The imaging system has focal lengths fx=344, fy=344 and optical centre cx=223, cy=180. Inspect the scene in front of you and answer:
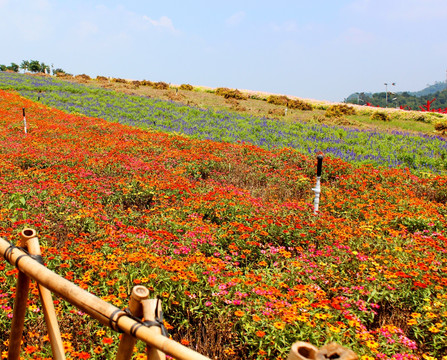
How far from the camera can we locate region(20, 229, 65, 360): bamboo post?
7.30 feet

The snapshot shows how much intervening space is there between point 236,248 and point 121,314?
3712mm

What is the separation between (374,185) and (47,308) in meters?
8.18

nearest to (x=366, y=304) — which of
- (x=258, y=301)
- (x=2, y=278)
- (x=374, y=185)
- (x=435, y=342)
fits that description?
(x=435, y=342)

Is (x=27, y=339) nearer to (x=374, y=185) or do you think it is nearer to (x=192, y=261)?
(x=192, y=261)

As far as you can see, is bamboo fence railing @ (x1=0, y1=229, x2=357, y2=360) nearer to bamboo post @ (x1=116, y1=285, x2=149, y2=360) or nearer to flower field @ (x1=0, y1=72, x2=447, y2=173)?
bamboo post @ (x1=116, y1=285, x2=149, y2=360)

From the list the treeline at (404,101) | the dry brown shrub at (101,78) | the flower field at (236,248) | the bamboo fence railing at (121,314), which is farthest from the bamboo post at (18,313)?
the treeline at (404,101)

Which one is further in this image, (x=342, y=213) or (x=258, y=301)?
(x=342, y=213)

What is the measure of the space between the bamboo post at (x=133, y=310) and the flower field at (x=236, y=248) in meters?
1.20

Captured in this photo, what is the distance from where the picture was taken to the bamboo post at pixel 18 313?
237 centimetres

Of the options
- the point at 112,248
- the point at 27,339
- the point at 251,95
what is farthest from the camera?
the point at 251,95

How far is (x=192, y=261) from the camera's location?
4.20m

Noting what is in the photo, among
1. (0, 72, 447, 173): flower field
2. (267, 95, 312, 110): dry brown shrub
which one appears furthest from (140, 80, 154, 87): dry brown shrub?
(0, 72, 447, 173): flower field

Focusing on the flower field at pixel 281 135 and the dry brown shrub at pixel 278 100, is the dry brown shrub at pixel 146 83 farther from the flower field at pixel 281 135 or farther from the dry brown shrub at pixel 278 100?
the flower field at pixel 281 135

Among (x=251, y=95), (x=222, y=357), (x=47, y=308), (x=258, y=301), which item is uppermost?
(x=251, y=95)
